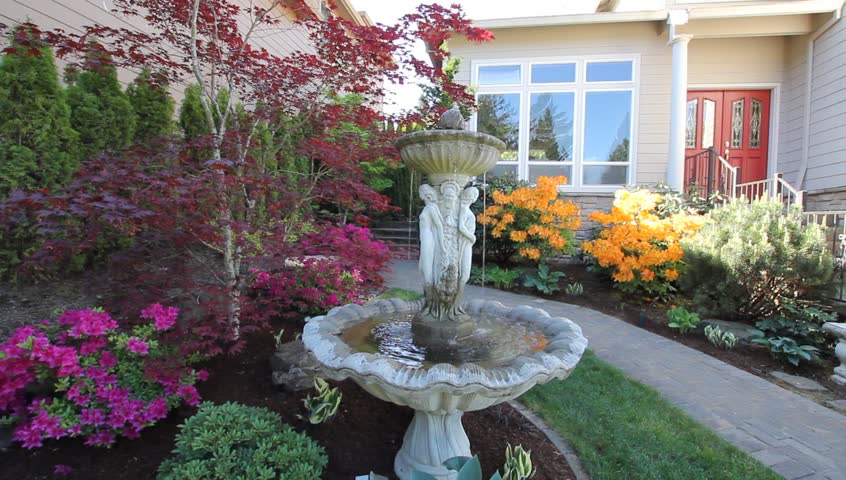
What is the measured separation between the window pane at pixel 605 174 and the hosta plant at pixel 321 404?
7.51m

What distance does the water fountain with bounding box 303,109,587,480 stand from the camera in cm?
183

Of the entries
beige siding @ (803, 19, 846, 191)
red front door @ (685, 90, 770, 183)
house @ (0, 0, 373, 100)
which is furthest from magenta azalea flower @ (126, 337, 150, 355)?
red front door @ (685, 90, 770, 183)

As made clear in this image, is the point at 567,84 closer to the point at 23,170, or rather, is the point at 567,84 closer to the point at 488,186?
the point at 488,186

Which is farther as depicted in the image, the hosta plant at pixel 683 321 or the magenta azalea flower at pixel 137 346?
the hosta plant at pixel 683 321

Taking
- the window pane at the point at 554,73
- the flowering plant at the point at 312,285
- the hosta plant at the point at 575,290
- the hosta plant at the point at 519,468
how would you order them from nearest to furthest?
the hosta plant at the point at 519,468, the flowering plant at the point at 312,285, the hosta plant at the point at 575,290, the window pane at the point at 554,73

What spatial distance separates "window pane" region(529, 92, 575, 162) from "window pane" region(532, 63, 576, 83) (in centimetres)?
30

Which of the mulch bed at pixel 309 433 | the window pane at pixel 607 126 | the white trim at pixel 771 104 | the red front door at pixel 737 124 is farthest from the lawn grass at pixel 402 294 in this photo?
the white trim at pixel 771 104

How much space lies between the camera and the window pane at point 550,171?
866cm

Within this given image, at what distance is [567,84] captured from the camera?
28.1ft

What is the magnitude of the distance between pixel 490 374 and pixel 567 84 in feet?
27.1

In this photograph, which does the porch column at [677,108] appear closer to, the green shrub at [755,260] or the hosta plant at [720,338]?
the green shrub at [755,260]

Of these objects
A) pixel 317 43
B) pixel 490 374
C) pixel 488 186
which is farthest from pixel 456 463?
pixel 488 186

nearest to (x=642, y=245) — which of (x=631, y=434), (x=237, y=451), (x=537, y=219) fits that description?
(x=537, y=219)

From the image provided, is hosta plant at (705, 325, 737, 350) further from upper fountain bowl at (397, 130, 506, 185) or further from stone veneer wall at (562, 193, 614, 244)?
stone veneer wall at (562, 193, 614, 244)
